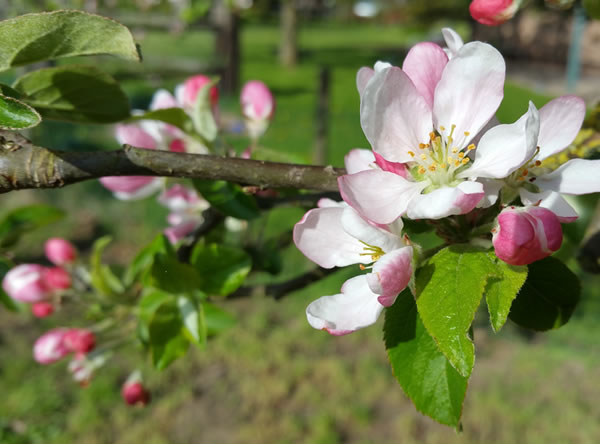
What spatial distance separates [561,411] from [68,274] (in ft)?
7.35

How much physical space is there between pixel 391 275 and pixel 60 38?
349 millimetres

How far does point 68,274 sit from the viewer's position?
1.09 metres

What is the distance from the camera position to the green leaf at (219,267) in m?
0.73

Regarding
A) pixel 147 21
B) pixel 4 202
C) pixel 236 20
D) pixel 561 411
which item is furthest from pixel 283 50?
pixel 561 411

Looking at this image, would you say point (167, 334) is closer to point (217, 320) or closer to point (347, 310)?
point (217, 320)

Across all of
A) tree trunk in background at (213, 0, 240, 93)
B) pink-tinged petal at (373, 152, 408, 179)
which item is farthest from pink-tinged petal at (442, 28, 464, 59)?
tree trunk in background at (213, 0, 240, 93)

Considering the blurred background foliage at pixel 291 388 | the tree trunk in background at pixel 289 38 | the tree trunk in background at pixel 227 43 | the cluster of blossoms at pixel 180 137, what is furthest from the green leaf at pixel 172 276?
the tree trunk in background at pixel 289 38

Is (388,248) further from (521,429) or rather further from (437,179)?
(521,429)

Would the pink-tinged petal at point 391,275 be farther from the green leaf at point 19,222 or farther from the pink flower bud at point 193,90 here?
the green leaf at point 19,222

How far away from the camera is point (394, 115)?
0.48m

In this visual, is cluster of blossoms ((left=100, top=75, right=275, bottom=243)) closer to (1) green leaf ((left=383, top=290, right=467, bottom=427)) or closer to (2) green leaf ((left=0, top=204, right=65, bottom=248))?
(2) green leaf ((left=0, top=204, right=65, bottom=248))

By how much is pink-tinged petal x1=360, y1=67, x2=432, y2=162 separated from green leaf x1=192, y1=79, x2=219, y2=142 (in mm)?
361

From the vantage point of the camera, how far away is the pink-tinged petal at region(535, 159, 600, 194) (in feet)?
1.57

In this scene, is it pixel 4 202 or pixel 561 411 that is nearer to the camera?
pixel 561 411
